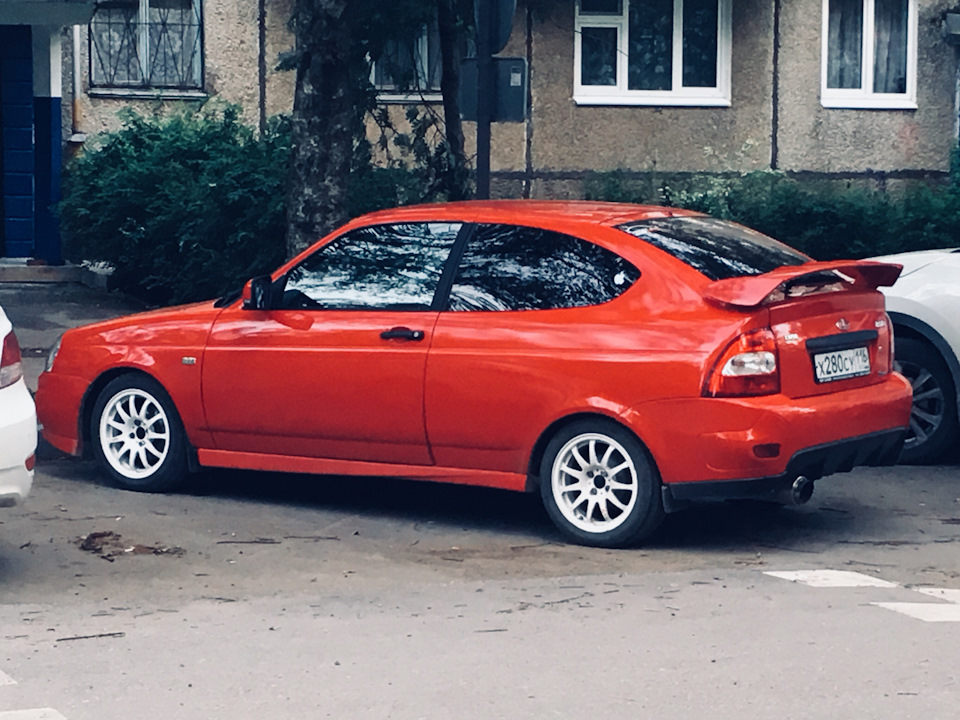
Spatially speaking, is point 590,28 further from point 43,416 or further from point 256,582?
point 256,582

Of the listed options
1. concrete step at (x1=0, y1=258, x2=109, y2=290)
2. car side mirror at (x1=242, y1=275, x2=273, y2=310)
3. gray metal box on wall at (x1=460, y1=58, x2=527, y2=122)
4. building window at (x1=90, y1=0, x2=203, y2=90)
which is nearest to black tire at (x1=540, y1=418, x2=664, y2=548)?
car side mirror at (x1=242, y1=275, x2=273, y2=310)

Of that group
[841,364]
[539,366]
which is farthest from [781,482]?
[539,366]

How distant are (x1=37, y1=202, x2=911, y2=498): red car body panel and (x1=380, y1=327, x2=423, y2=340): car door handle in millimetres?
36

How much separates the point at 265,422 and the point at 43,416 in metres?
1.55

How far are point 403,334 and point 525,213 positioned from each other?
2.70 ft

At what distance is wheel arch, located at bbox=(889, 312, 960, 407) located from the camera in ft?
32.4

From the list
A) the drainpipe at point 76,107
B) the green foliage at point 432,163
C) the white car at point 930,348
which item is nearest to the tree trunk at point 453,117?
the green foliage at point 432,163

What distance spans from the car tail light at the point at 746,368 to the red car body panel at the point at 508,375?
3 cm

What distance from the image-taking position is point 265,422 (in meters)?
8.52

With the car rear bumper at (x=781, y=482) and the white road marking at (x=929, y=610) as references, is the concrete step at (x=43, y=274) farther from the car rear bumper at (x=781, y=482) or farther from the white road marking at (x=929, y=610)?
the white road marking at (x=929, y=610)

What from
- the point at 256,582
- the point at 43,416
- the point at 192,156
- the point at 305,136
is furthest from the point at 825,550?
the point at 192,156

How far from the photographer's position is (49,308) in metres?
16.9

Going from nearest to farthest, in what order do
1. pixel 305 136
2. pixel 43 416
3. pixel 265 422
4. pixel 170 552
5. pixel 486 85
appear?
pixel 170 552 → pixel 265 422 → pixel 43 416 → pixel 486 85 → pixel 305 136

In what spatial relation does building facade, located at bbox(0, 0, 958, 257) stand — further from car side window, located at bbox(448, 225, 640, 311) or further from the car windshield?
car side window, located at bbox(448, 225, 640, 311)
